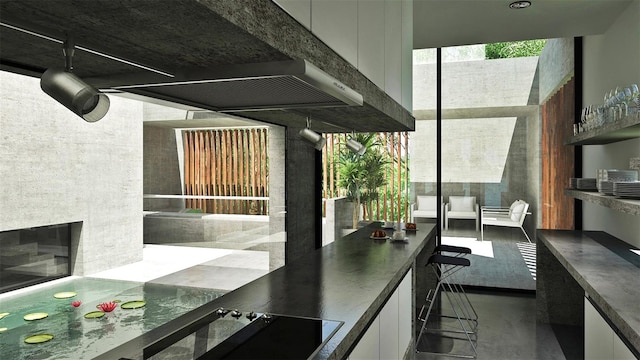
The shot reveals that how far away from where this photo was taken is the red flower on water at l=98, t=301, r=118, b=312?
2418 mm

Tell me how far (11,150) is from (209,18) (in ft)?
4.60

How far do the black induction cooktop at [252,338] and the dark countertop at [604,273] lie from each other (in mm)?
1161

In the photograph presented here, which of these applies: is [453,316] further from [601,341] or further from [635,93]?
[635,93]

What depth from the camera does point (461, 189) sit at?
5.53 meters

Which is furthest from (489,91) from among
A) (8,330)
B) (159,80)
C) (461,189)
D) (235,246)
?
(8,330)

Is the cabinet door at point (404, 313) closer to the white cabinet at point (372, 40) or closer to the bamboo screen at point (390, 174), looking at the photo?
the white cabinet at point (372, 40)

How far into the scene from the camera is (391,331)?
2.56m

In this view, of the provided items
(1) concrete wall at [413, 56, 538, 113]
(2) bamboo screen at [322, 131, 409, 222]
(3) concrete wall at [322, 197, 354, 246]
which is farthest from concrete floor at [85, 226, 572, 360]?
(1) concrete wall at [413, 56, 538, 113]

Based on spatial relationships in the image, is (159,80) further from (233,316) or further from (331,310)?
(331,310)

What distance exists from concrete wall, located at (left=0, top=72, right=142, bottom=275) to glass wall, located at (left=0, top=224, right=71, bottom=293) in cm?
4

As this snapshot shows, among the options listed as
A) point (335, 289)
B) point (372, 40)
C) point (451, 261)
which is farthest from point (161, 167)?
point (451, 261)

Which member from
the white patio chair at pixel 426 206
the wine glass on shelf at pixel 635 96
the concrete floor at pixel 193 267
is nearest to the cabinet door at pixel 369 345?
the concrete floor at pixel 193 267

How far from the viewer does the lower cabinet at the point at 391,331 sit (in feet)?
6.63

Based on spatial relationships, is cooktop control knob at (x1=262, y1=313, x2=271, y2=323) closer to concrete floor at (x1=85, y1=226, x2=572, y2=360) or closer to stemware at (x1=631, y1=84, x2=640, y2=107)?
concrete floor at (x1=85, y1=226, x2=572, y2=360)
